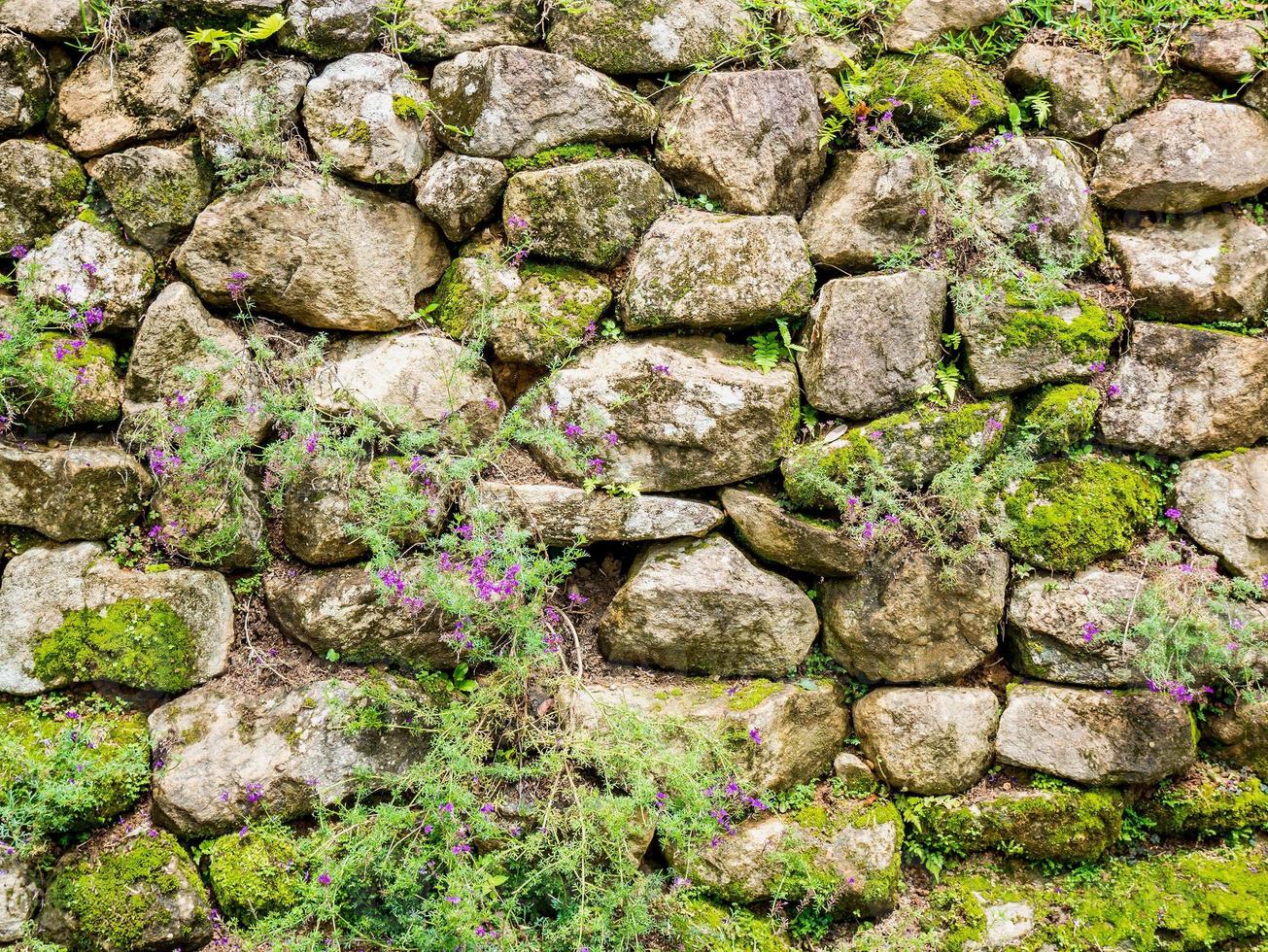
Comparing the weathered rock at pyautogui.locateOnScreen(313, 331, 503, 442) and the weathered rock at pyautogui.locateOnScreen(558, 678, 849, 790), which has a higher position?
the weathered rock at pyautogui.locateOnScreen(313, 331, 503, 442)

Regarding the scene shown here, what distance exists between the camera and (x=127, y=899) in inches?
142

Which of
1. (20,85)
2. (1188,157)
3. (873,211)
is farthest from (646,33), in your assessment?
(20,85)

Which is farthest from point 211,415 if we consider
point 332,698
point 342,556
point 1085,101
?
point 1085,101

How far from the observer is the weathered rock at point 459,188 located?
4.27 m

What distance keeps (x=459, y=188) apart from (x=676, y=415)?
5.43 ft

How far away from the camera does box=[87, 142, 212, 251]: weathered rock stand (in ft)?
13.5

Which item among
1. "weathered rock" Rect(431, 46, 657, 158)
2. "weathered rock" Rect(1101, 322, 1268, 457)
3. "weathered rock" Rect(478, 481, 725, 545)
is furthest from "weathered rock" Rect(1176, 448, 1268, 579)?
"weathered rock" Rect(431, 46, 657, 158)

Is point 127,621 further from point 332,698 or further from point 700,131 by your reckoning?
point 700,131

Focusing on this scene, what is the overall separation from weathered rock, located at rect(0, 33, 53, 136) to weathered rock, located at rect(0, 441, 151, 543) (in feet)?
5.61

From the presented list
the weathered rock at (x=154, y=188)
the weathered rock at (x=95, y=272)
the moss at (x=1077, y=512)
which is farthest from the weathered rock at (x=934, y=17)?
the weathered rock at (x=95, y=272)

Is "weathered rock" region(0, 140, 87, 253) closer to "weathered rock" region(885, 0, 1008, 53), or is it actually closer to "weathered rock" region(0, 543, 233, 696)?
"weathered rock" region(0, 543, 233, 696)

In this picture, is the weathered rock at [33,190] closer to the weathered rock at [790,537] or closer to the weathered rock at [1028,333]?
the weathered rock at [790,537]

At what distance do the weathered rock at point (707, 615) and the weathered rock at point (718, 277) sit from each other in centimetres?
118

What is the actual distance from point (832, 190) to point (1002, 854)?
11.7ft
